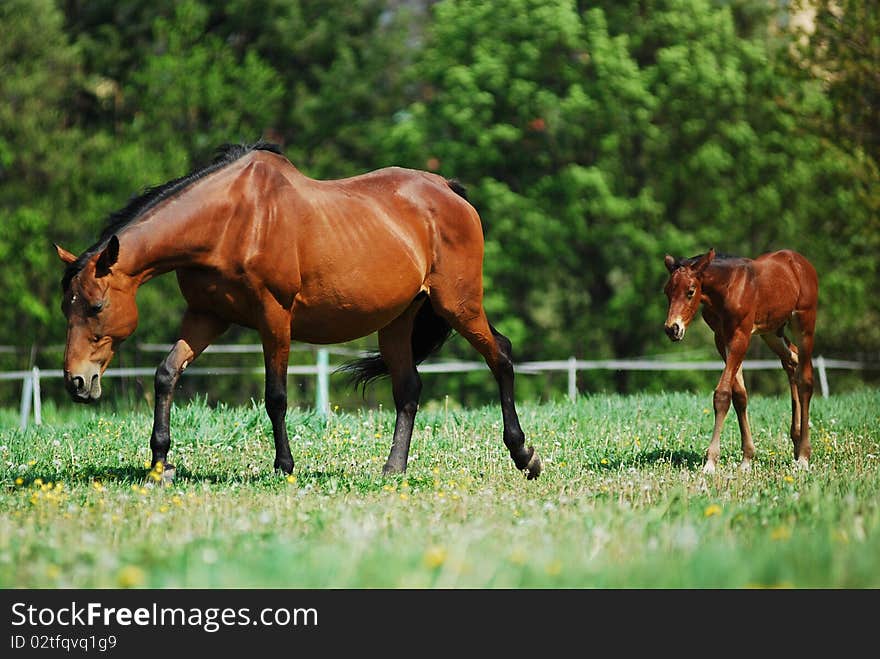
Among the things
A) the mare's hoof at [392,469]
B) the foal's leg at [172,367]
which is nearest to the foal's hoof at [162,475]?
the foal's leg at [172,367]

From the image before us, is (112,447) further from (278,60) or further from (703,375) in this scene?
(278,60)

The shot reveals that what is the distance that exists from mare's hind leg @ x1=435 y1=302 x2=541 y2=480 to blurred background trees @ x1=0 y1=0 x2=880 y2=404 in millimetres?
16006

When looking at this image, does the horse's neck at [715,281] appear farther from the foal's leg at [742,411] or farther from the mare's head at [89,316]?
the mare's head at [89,316]

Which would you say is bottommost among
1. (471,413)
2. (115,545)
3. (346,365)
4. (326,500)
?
(471,413)

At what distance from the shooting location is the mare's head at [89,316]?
6.96 m

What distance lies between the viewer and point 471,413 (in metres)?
12.1

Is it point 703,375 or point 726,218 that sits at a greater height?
point 726,218

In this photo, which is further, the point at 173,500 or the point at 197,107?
the point at 197,107

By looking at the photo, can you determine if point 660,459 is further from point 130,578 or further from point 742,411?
point 130,578

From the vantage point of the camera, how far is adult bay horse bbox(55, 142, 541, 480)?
7141 millimetres

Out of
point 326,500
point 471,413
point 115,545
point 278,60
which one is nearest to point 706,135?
point 278,60

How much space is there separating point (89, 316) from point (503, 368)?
3.30 metres

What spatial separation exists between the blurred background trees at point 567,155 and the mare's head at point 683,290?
1612 cm
